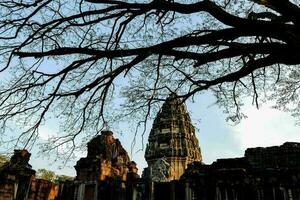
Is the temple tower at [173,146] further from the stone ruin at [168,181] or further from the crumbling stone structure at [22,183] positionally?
the crumbling stone structure at [22,183]

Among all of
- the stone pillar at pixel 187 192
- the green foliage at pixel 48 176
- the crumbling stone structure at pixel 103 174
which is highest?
the green foliage at pixel 48 176

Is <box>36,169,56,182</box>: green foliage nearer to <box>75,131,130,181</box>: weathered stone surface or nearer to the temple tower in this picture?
the temple tower

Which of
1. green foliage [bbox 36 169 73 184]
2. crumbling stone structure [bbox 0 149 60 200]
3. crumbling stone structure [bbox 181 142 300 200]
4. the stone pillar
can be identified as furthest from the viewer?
green foliage [bbox 36 169 73 184]

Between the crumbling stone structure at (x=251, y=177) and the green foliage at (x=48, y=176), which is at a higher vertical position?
the green foliage at (x=48, y=176)

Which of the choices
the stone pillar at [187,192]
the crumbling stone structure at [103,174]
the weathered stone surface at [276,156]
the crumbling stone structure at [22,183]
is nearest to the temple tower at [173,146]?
the crumbling stone structure at [103,174]

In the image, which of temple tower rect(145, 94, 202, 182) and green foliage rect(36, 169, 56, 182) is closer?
temple tower rect(145, 94, 202, 182)

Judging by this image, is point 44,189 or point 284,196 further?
point 44,189

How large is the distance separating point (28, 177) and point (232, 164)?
9783mm

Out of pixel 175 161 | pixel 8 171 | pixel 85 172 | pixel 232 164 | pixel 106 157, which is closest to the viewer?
pixel 232 164

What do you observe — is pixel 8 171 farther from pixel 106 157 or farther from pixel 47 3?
pixel 47 3

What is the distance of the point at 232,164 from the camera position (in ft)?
48.1

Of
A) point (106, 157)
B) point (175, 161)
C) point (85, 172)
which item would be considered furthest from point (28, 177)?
point (175, 161)

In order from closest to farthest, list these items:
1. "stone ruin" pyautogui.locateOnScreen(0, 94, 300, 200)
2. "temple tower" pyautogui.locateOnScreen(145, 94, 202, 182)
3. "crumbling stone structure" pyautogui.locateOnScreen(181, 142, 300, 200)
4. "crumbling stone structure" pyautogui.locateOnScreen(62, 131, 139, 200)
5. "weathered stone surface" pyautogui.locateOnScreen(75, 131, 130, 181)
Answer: "crumbling stone structure" pyautogui.locateOnScreen(181, 142, 300, 200)
"stone ruin" pyautogui.locateOnScreen(0, 94, 300, 200)
"crumbling stone structure" pyautogui.locateOnScreen(62, 131, 139, 200)
"weathered stone surface" pyautogui.locateOnScreen(75, 131, 130, 181)
"temple tower" pyautogui.locateOnScreen(145, 94, 202, 182)

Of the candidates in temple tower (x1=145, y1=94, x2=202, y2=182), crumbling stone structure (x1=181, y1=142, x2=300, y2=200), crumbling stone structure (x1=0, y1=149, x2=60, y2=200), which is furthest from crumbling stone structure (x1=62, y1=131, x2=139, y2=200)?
temple tower (x1=145, y1=94, x2=202, y2=182)
